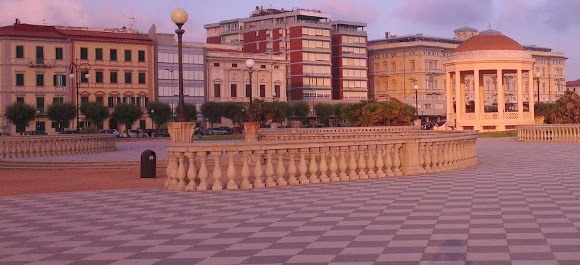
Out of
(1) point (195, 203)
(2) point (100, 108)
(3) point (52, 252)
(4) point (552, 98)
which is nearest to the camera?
(3) point (52, 252)

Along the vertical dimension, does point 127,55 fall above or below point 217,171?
above

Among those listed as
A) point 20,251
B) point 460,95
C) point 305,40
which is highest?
point 305,40

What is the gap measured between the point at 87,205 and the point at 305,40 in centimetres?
11036

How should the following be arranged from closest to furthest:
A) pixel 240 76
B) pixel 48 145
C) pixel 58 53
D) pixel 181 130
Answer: pixel 181 130 < pixel 48 145 < pixel 58 53 < pixel 240 76

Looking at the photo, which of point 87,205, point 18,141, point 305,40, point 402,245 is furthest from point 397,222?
point 305,40

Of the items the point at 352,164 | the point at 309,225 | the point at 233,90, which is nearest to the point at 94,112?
the point at 233,90

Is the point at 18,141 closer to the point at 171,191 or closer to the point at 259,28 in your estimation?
the point at 171,191

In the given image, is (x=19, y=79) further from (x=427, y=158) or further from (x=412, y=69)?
(x=427, y=158)

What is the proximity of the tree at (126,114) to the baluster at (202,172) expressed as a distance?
75.4m

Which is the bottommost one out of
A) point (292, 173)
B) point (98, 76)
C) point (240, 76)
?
point (292, 173)

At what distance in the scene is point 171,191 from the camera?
17172mm

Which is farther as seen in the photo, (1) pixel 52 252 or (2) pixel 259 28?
(2) pixel 259 28

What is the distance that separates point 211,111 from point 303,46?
2832cm

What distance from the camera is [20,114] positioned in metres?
83.8
